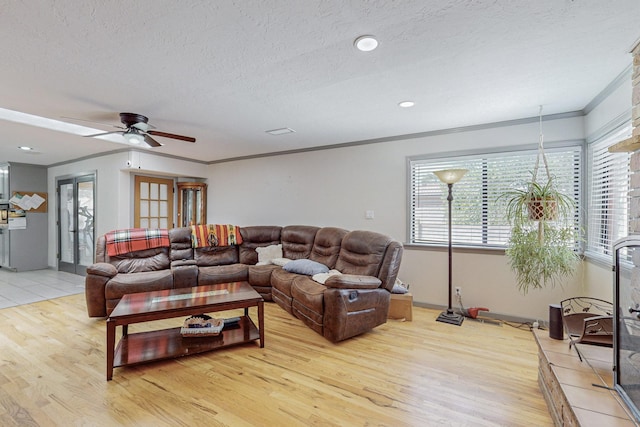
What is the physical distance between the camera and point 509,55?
1.95 meters

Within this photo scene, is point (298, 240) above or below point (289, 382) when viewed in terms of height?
above

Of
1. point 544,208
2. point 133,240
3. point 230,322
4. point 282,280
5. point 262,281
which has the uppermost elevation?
point 544,208

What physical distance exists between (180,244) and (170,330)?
193cm

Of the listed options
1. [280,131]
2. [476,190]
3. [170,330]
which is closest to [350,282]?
[170,330]

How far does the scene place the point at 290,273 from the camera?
12.7 feet

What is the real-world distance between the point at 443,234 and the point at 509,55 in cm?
233

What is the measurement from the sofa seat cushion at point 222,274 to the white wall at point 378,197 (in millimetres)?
1309

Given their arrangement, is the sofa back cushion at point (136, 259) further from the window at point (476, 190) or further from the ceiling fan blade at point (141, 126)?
the window at point (476, 190)

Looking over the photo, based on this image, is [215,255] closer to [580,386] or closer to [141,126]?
[141,126]

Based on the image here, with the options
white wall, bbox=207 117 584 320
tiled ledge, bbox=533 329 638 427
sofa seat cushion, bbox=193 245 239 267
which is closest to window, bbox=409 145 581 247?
white wall, bbox=207 117 584 320

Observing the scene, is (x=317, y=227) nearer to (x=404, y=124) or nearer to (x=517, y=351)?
(x=404, y=124)

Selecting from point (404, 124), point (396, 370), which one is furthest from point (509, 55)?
point (396, 370)

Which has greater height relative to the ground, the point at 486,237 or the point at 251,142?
the point at 251,142

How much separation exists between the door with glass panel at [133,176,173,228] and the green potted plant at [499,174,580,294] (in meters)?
5.69
